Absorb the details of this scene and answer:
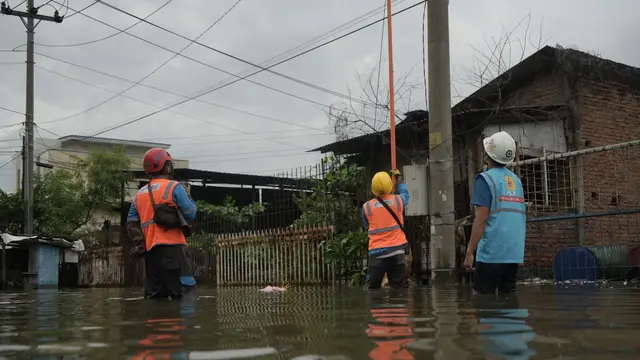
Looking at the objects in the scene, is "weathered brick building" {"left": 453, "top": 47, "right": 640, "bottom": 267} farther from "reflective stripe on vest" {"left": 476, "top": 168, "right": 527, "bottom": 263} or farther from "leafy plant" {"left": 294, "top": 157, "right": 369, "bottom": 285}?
"reflective stripe on vest" {"left": 476, "top": 168, "right": 527, "bottom": 263}

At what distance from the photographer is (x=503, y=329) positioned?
9.96ft

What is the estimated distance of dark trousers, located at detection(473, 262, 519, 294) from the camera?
547 cm

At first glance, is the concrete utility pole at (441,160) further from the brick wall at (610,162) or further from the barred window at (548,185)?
the brick wall at (610,162)

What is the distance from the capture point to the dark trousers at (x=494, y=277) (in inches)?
215

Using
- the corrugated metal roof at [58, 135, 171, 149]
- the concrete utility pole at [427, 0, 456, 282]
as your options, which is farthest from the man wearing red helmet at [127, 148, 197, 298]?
the corrugated metal roof at [58, 135, 171, 149]

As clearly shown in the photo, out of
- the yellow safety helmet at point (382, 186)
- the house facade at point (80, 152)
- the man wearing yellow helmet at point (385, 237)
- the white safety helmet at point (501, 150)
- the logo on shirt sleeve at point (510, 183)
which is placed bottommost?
the man wearing yellow helmet at point (385, 237)

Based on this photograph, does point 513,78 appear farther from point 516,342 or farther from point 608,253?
point 516,342

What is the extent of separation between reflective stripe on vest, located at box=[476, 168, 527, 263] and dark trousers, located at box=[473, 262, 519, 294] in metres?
0.07

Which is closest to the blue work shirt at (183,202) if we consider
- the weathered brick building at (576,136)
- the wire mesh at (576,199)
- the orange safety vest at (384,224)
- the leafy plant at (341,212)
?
the orange safety vest at (384,224)

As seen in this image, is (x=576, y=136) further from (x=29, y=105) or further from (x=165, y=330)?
(x=29, y=105)

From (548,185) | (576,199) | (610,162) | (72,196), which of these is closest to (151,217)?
(548,185)

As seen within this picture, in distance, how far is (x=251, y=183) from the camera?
31734 mm

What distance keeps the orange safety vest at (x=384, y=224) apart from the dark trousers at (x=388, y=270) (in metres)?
0.16

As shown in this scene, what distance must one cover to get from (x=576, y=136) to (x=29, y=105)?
19.5m
